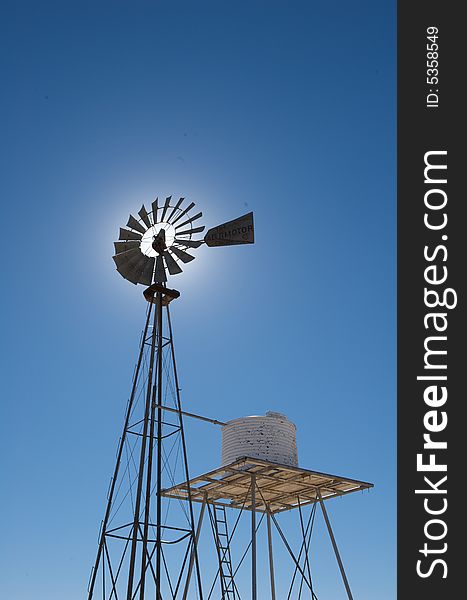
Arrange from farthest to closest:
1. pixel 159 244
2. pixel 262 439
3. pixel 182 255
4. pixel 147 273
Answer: pixel 262 439 → pixel 182 255 → pixel 159 244 → pixel 147 273

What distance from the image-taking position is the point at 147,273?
70.3 feet

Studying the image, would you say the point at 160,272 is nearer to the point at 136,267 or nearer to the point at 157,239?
the point at 136,267

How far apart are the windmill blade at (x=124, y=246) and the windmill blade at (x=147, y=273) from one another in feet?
2.21

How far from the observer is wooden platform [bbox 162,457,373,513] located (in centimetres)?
2162

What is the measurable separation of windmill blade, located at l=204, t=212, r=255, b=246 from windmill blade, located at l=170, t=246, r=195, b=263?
0.73m

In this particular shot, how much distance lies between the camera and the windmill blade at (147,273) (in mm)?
21328

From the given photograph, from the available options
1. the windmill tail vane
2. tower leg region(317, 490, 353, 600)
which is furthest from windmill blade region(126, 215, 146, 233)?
tower leg region(317, 490, 353, 600)

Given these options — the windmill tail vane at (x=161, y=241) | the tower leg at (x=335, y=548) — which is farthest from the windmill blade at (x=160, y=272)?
the tower leg at (x=335, y=548)

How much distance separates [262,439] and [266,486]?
2.32m

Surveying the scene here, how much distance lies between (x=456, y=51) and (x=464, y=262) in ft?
13.7

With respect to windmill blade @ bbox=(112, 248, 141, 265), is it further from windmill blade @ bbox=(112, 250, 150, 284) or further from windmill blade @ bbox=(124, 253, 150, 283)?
windmill blade @ bbox=(124, 253, 150, 283)

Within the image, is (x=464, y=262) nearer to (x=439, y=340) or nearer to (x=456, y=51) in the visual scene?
(x=439, y=340)

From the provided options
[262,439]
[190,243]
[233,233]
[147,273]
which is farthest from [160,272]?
[262,439]

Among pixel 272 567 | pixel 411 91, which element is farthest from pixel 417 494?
pixel 272 567
